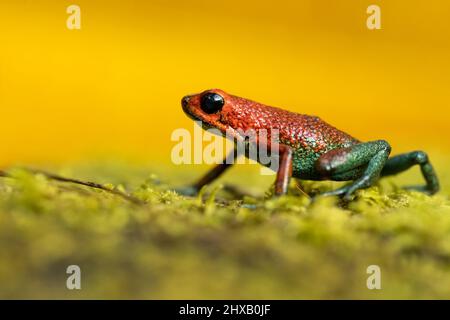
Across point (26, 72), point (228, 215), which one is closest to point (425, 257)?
point (228, 215)

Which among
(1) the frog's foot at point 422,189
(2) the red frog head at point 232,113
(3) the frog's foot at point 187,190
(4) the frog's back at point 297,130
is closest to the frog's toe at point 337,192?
(4) the frog's back at point 297,130

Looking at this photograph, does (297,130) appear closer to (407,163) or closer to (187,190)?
(407,163)

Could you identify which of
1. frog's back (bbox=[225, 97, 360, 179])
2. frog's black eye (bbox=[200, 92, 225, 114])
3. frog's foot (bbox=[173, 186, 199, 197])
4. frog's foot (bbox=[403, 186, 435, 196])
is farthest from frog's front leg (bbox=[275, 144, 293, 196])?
frog's foot (bbox=[403, 186, 435, 196])

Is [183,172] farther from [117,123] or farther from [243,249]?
[117,123]

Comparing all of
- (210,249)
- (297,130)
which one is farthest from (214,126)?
(210,249)

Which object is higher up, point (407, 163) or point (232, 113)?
point (232, 113)
